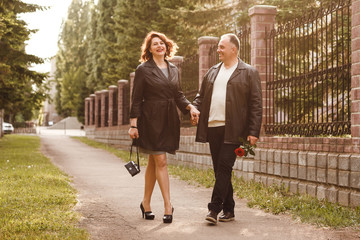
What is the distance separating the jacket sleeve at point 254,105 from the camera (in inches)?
219

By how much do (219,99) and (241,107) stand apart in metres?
0.26

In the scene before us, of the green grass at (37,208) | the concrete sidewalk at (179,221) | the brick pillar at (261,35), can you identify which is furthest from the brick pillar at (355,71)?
the green grass at (37,208)

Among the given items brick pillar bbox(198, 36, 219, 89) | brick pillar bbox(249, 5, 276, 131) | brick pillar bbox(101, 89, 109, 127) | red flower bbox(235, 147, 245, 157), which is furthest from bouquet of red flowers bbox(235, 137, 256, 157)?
brick pillar bbox(101, 89, 109, 127)

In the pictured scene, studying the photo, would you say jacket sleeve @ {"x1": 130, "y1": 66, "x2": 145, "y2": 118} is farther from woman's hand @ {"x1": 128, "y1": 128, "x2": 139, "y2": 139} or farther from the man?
the man

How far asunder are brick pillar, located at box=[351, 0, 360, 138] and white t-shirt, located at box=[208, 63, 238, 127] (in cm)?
177

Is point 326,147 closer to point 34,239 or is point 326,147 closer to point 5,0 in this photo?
point 34,239

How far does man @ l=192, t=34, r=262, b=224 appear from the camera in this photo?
552 centimetres

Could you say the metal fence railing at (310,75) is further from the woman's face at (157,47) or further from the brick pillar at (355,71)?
the woman's face at (157,47)

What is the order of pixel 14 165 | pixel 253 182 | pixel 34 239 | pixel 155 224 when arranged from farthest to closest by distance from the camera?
pixel 14 165 → pixel 253 182 → pixel 155 224 → pixel 34 239

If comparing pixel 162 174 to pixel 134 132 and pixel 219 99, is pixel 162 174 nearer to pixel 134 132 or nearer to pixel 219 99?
pixel 134 132

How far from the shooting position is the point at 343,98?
276 inches

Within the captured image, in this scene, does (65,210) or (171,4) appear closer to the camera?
(65,210)

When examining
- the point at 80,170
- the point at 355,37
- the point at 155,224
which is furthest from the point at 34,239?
the point at 80,170

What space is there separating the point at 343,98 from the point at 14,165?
825 centimetres
